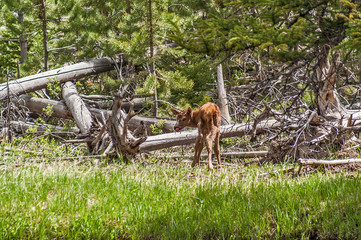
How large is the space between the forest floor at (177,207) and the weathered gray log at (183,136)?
254 centimetres

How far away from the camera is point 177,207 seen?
15.8 feet

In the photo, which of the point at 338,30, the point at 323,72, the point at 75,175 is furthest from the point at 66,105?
the point at 338,30

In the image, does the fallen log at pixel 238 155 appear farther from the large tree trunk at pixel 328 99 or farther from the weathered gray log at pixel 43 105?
the weathered gray log at pixel 43 105

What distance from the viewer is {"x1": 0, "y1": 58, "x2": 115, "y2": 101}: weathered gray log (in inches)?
471

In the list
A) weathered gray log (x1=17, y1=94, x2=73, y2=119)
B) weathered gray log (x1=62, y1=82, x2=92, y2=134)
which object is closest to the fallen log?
weathered gray log (x1=62, y1=82, x2=92, y2=134)

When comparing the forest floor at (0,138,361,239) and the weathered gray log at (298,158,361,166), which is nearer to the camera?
the forest floor at (0,138,361,239)

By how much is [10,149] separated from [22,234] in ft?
17.0

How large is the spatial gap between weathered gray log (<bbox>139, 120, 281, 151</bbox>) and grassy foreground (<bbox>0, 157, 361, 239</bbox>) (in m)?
2.84

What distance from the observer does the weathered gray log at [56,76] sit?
39.2 ft

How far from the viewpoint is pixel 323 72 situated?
328 inches

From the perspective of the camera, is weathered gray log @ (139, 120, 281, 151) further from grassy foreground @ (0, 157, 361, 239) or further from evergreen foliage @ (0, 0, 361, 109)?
grassy foreground @ (0, 157, 361, 239)

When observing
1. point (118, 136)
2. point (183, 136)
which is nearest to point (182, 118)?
point (118, 136)

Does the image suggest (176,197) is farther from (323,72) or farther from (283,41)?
(323,72)

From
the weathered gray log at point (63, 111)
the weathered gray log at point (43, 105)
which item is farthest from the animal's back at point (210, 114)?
the weathered gray log at point (43, 105)
